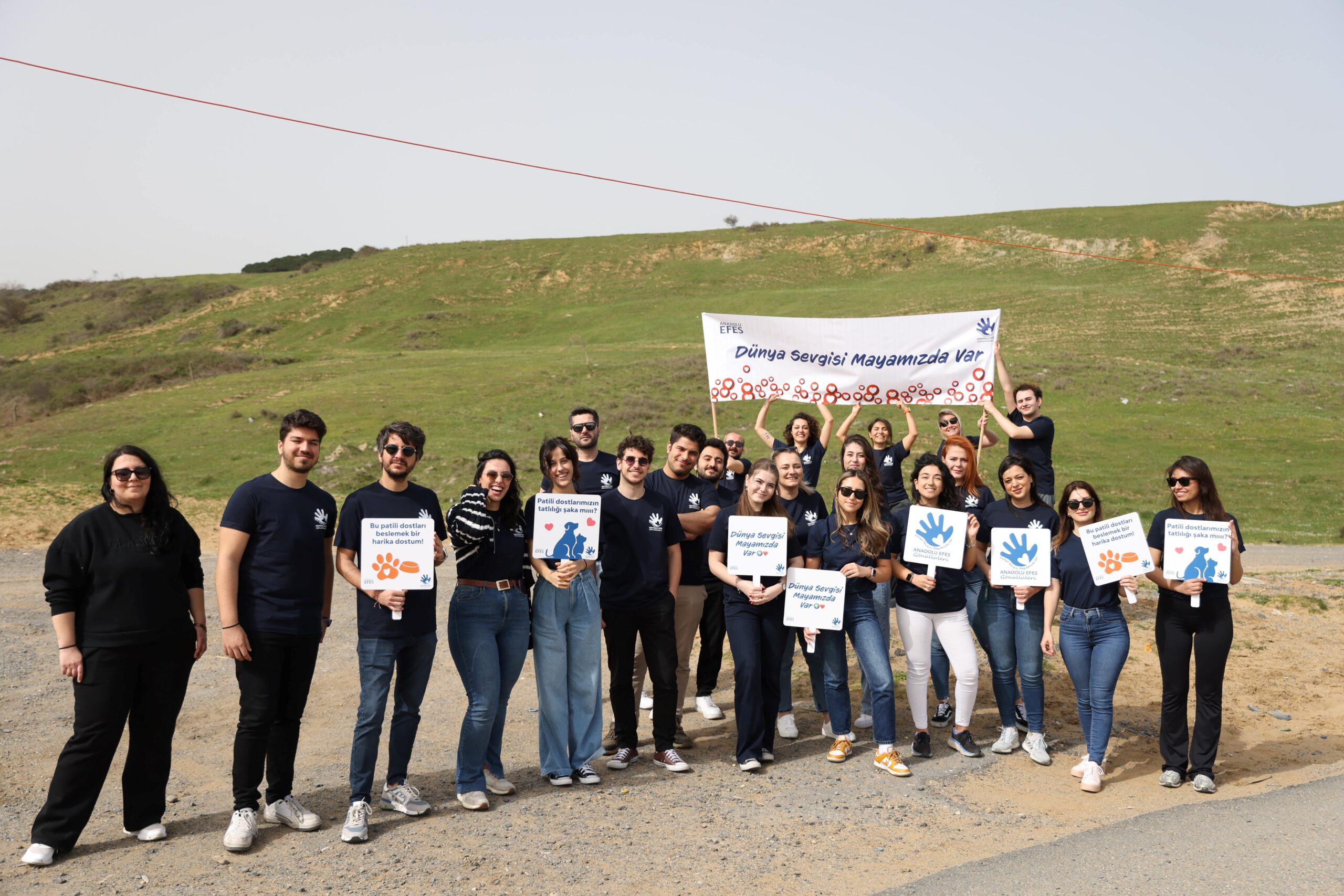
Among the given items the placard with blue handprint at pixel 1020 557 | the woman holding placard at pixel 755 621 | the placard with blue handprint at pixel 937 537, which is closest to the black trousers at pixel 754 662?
the woman holding placard at pixel 755 621

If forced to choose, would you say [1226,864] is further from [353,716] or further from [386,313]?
[386,313]

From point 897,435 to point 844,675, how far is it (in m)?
21.7

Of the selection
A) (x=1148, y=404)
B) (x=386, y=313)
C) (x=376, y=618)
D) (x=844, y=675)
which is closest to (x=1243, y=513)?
(x=1148, y=404)

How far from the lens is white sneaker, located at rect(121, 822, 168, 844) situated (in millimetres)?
5766

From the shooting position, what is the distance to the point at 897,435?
28.3m

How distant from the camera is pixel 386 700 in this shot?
586cm

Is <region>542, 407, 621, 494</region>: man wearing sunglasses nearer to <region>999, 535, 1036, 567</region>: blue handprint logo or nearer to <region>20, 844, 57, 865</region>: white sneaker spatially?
<region>999, 535, 1036, 567</region>: blue handprint logo

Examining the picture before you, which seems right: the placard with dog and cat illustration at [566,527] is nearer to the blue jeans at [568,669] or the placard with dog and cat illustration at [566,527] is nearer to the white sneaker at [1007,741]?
the blue jeans at [568,669]

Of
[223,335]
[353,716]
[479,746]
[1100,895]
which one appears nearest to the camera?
[1100,895]

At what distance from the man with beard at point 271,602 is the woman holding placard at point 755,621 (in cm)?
282

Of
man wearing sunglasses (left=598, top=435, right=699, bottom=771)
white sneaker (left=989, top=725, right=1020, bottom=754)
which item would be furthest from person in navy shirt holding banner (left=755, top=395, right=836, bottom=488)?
white sneaker (left=989, top=725, right=1020, bottom=754)

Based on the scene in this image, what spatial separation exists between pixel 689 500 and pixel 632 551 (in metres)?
0.92

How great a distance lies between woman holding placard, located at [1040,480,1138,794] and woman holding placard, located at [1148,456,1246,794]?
1.11 feet

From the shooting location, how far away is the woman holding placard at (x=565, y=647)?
6715 millimetres
